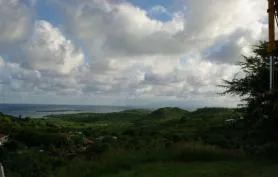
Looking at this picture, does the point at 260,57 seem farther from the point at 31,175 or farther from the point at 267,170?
the point at 31,175

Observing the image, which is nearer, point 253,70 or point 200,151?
point 200,151

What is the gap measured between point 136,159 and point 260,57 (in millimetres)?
9727

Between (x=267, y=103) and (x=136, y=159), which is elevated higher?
(x=267, y=103)

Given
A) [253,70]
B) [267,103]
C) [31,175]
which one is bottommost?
[31,175]

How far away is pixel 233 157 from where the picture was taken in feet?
58.6

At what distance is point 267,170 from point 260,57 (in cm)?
1034

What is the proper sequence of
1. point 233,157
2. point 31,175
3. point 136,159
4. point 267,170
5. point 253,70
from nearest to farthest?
point 267,170, point 31,175, point 136,159, point 233,157, point 253,70

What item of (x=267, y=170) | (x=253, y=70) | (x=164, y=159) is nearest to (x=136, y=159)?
(x=164, y=159)

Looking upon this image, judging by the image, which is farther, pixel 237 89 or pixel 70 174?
pixel 237 89

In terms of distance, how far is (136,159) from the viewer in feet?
55.1

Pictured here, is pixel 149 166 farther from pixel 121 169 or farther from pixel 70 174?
pixel 70 174

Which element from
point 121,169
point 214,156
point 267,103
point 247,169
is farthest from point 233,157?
point 121,169

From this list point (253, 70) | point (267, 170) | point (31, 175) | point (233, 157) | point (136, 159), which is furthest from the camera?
point (253, 70)

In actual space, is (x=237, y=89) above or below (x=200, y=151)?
above
